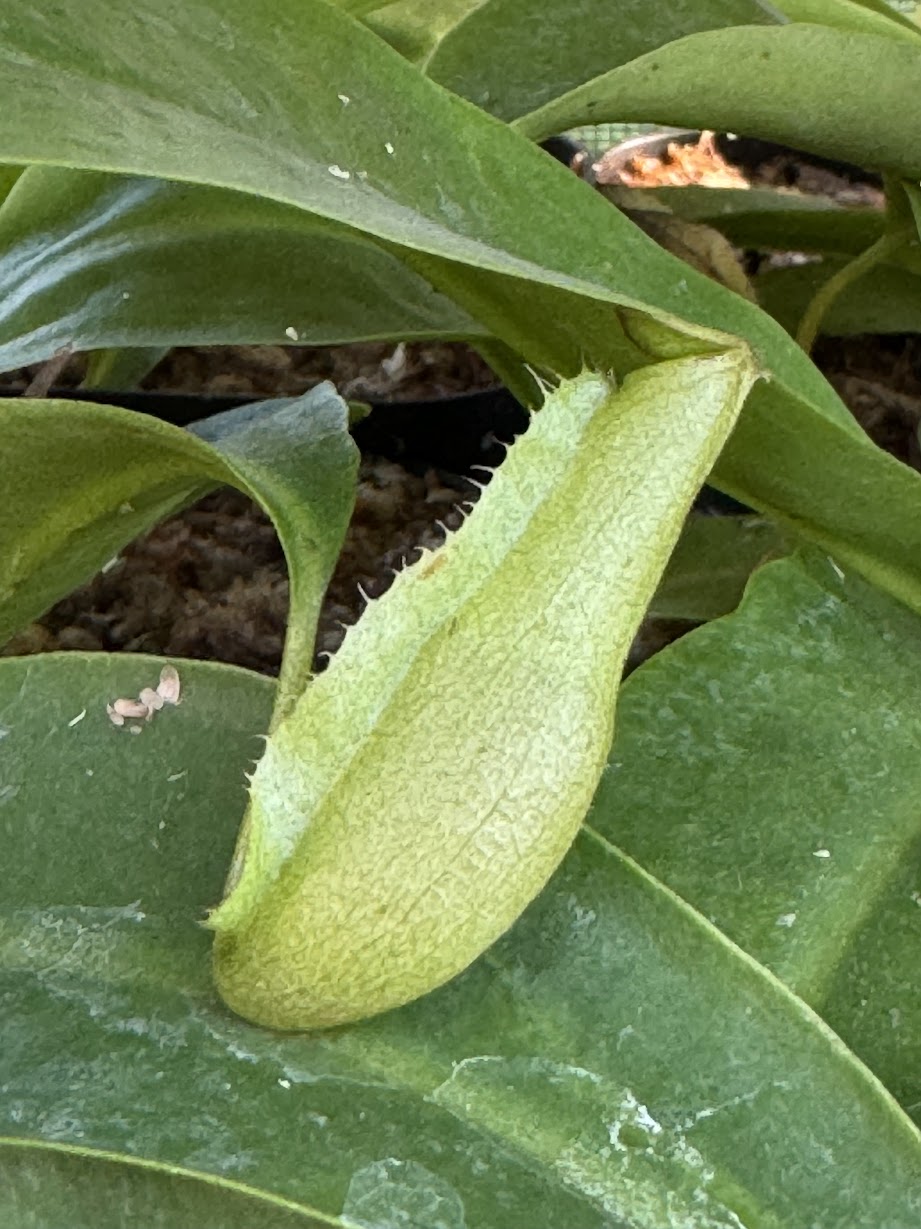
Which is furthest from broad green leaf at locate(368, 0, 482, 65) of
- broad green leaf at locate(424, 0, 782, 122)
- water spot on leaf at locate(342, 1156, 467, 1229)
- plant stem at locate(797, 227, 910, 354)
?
water spot on leaf at locate(342, 1156, 467, 1229)

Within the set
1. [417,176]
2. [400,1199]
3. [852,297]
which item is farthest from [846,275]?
[400,1199]

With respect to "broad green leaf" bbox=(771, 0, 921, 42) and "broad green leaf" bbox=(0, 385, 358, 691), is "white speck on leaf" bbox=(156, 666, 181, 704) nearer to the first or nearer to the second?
"broad green leaf" bbox=(0, 385, 358, 691)

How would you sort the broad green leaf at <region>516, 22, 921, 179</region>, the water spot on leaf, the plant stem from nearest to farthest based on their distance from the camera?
1. the water spot on leaf
2. the broad green leaf at <region>516, 22, 921, 179</region>
3. the plant stem

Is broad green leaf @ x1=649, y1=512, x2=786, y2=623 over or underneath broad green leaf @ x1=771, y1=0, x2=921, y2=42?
underneath

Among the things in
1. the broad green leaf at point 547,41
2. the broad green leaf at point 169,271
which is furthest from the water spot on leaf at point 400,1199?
the broad green leaf at point 547,41

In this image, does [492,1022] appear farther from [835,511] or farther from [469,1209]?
[835,511]

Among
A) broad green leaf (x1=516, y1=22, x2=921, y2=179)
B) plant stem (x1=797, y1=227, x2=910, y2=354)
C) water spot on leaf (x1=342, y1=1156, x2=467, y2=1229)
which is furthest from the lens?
plant stem (x1=797, y1=227, x2=910, y2=354)
